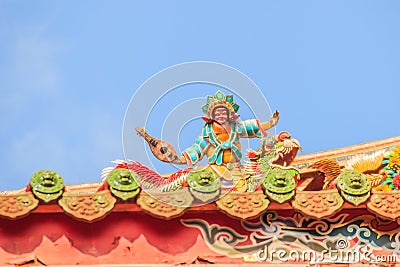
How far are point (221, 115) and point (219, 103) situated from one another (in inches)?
5.0

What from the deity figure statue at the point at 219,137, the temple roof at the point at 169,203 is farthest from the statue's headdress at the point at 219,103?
the temple roof at the point at 169,203

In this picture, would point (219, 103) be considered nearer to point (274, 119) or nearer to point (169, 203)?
point (274, 119)

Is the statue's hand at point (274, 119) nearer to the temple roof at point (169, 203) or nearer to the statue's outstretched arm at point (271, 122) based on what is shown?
the statue's outstretched arm at point (271, 122)

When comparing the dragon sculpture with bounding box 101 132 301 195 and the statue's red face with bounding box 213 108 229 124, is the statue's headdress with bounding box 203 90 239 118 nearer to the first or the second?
the statue's red face with bounding box 213 108 229 124

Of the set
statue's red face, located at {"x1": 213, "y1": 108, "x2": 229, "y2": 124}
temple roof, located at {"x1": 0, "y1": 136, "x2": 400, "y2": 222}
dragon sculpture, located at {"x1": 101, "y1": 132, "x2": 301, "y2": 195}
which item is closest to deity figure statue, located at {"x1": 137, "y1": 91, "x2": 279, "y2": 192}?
statue's red face, located at {"x1": 213, "y1": 108, "x2": 229, "y2": 124}

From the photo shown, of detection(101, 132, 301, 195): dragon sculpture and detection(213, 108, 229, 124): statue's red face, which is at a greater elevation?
detection(213, 108, 229, 124): statue's red face

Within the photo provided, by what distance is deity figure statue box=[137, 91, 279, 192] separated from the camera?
1531 centimetres

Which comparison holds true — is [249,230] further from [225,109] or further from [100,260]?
[225,109]

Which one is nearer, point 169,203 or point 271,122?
point 169,203

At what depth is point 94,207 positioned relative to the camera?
13.4m

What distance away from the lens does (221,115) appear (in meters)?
15.7

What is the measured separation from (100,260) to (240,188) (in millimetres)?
1743

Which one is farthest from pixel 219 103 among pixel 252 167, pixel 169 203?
pixel 169 203

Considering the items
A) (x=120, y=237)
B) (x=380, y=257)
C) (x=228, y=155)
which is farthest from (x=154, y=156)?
(x=380, y=257)
